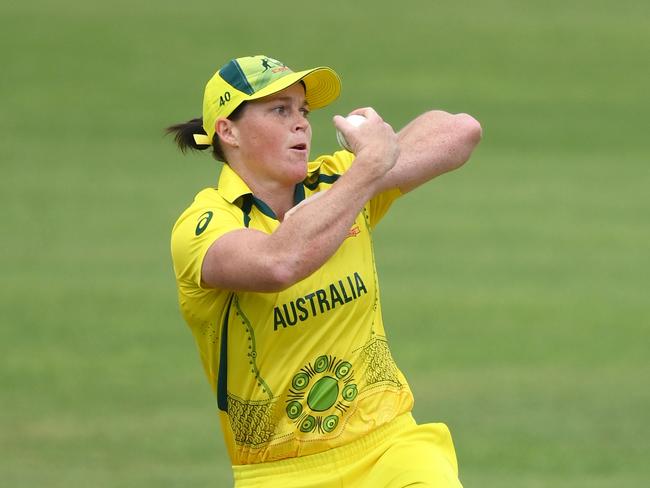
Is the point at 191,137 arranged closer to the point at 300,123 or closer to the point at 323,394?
the point at 300,123

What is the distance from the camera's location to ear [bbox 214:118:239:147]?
6.07m

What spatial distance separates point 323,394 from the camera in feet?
19.5

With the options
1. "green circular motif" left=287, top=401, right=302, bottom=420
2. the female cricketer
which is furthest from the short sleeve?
"green circular motif" left=287, top=401, right=302, bottom=420

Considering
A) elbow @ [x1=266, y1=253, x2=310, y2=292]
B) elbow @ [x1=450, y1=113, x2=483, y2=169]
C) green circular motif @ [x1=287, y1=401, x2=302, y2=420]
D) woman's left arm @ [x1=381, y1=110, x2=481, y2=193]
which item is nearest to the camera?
elbow @ [x1=266, y1=253, x2=310, y2=292]

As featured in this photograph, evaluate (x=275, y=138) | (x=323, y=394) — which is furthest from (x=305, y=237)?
(x=323, y=394)

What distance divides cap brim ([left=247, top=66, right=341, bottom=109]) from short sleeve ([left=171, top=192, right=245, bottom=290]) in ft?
1.51

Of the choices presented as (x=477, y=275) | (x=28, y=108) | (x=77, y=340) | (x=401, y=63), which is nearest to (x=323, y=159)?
(x=77, y=340)

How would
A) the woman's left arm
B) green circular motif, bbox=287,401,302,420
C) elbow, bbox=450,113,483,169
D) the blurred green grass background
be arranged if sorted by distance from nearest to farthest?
green circular motif, bbox=287,401,302,420
the woman's left arm
elbow, bbox=450,113,483,169
the blurred green grass background

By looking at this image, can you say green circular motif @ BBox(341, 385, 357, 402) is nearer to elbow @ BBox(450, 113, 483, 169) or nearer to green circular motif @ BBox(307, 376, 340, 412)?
green circular motif @ BBox(307, 376, 340, 412)

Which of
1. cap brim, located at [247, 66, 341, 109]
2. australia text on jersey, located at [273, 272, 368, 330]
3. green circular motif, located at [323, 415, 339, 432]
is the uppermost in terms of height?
cap brim, located at [247, 66, 341, 109]

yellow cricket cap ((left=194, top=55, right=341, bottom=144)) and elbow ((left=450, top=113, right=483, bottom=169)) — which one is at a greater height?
yellow cricket cap ((left=194, top=55, right=341, bottom=144))

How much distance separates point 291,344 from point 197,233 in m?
0.57

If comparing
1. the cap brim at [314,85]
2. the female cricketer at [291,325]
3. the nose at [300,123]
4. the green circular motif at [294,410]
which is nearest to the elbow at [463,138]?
the female cricketer at [291,325]

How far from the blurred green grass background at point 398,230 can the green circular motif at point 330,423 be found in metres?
4.66
